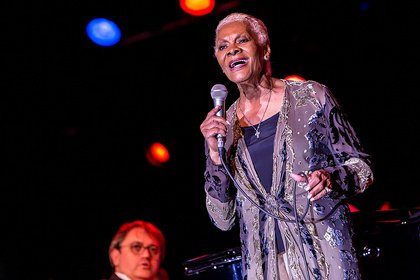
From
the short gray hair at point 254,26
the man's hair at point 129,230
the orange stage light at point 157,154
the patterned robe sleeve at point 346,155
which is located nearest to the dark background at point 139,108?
the orange stage light at point 157,154

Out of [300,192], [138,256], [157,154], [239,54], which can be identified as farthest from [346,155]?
[157,154]

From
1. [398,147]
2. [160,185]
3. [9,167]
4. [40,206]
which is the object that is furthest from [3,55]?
[398,147]

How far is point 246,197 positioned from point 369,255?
0.79 m

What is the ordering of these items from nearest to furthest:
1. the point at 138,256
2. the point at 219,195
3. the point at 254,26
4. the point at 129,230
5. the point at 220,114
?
the point at 220,114 < the point at 219,195 < the point at 254,26 < the point at 138,256 < the point at 129,230

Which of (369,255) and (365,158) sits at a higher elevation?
(365,158)

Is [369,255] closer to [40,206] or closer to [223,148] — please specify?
[223,148]

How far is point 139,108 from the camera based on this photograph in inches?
278

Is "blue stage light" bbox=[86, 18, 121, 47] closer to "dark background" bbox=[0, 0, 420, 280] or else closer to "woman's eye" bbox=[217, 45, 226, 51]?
"dark background" bbox=[0, 0, 420, 280]

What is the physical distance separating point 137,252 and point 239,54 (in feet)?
11.5

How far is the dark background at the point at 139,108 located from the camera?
19.5 feet

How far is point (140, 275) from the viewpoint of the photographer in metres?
5.84

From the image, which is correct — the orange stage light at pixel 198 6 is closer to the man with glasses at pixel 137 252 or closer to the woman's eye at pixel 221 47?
the man with glasses at pixel 137 252

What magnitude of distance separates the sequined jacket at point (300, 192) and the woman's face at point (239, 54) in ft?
0.67

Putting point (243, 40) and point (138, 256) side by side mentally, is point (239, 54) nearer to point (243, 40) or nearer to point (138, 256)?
point (243, 40)
